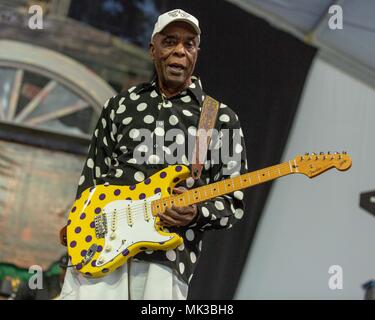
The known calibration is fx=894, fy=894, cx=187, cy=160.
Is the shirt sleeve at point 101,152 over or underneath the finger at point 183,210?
over

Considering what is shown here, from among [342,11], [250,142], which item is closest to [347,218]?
[250,142]

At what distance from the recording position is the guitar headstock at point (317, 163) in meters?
3.58

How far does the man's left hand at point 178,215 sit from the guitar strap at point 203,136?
0.17 m

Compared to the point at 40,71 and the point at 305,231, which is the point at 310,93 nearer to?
the point at 305,231

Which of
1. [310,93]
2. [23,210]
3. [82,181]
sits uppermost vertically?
[310,93]

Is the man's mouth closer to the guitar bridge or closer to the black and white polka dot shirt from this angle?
the black and white polka dot shirt

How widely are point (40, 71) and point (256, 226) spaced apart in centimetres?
225

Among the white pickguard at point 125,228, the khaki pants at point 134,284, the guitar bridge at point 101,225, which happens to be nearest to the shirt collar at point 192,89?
the white pickguard at point 125,228

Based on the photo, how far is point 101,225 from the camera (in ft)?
11.9

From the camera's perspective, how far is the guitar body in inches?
138

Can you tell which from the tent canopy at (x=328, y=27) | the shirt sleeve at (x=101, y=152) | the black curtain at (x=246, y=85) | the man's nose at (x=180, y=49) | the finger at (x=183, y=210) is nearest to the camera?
the finger at (x=183, y=210)

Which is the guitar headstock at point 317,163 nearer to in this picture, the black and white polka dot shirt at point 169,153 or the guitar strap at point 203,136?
the black and white polka dot shirt at point 169,153

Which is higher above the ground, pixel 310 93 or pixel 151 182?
pixel 310 93

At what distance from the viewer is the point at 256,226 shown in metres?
6.60
